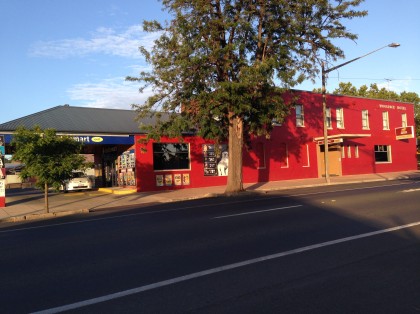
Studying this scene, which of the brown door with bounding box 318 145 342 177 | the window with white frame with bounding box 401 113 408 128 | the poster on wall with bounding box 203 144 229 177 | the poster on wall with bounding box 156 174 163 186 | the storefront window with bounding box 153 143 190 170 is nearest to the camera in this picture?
the poster on wall with bounding box 156 174 163 186

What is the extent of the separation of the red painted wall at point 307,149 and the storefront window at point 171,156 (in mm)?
304

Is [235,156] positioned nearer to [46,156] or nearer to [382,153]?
[46,156]

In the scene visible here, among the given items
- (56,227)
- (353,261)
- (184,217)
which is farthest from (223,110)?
(353,261)

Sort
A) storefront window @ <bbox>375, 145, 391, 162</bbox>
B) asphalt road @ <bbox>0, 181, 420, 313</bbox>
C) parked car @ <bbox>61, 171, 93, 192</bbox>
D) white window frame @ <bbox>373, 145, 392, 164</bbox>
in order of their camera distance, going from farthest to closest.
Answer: storefront window @ <bbox>375, 145, 391, 162</bbox> < white window frame @ <bbox>373, 145, 392, 164</bbox> < parked car @ <bbox>61, 171, 93, 192</bbox> < asphalt road @ <bbox>0, 181, 420, 313</bbox>

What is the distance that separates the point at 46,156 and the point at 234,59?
9374mm

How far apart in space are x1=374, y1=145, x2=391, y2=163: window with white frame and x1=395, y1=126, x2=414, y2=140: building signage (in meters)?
1.32

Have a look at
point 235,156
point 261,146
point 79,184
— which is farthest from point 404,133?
point 79,184

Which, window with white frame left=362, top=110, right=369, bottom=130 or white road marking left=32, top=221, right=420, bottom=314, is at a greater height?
window with white frame left=362, top=110, right=369, bottom=130

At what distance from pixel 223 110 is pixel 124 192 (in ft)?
25.6

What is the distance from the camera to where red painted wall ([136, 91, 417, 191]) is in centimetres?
2628

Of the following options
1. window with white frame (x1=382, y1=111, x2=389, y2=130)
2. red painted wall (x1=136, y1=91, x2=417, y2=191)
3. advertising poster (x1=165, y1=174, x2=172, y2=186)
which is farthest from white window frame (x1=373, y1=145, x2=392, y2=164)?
advertising poster (x1=165, y1=174, x2=172, y2=186)

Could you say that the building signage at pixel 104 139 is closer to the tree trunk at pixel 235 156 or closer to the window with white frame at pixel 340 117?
the tree trunk at pixel 235 156

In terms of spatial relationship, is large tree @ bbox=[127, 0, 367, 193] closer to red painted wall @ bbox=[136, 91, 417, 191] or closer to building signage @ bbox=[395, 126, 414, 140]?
red painted wall @ bbox=[136, 91, 417, 191]

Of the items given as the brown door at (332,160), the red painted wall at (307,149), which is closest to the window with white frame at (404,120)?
the red painted wall at (307,149)
